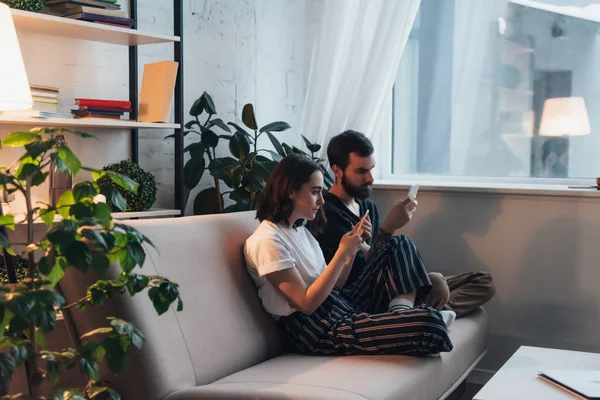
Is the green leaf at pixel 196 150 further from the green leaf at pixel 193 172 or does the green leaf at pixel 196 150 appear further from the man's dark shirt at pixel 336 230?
the man's dark shirt at pixel 336 230

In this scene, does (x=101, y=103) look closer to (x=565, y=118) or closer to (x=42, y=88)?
(x=42, y=88)

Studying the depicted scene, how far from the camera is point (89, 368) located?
1.44 m

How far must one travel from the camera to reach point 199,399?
2.00 m

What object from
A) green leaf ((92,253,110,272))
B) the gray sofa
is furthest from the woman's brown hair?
green leaf ((92,253,110,272))

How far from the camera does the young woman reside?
239 cm

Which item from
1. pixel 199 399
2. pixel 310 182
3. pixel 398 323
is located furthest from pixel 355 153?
pixel 199 399

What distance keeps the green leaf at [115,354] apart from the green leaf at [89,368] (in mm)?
30

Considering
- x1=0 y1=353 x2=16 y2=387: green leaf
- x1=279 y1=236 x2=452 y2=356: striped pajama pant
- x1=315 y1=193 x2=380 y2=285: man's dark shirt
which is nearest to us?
x1=0 y1=353 x2=16 y2=387: green leaf

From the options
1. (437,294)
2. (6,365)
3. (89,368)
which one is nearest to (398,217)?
(437,294)

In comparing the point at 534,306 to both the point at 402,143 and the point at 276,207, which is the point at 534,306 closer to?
the point at 402,143

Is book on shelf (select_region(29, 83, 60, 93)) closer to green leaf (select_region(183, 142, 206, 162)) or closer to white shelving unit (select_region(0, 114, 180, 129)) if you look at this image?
white shelving unit (select_region(0, 114, 180, 129))

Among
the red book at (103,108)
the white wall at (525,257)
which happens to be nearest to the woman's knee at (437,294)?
the white wall at (525,257)

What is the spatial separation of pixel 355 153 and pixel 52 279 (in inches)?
67.7

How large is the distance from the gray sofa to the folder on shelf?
613mm
